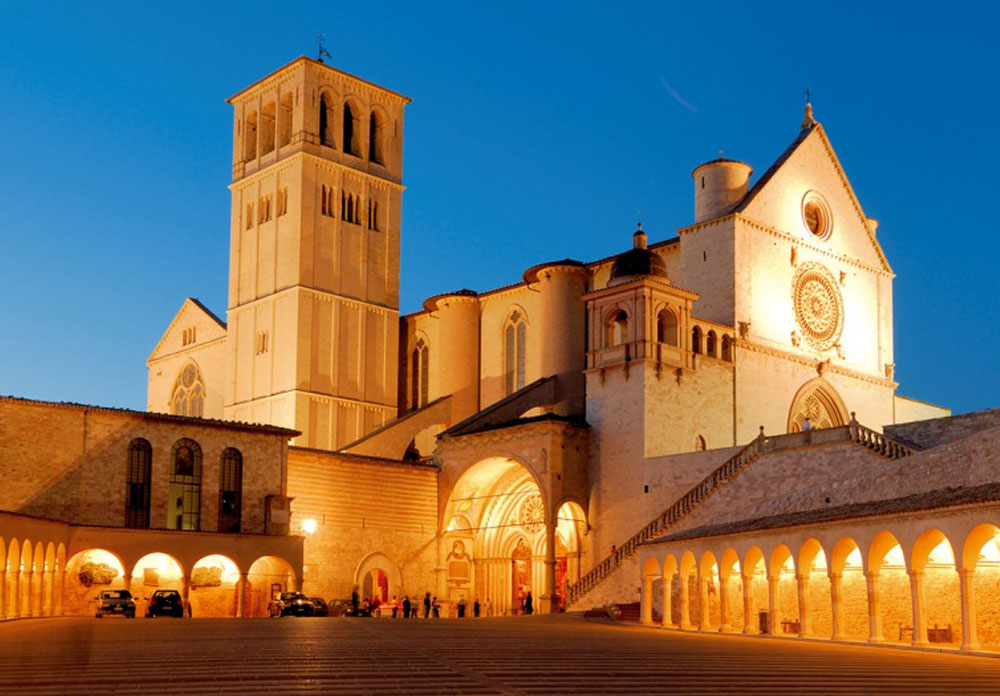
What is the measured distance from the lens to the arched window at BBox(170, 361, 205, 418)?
67.9 m

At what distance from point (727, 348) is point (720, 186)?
246 inches

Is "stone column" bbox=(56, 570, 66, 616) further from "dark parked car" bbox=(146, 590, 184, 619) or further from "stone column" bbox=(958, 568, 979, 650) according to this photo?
"stone column" bbox=(958, 568, 979, 650)

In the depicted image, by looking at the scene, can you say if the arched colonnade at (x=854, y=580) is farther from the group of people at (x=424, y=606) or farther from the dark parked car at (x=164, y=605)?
the dark parked car at (x=164, y=605)

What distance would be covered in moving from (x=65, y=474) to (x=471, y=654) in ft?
78.0

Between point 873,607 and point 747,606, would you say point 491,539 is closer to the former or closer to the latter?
point 747,606

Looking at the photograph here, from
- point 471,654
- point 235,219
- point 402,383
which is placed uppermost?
point 235,219

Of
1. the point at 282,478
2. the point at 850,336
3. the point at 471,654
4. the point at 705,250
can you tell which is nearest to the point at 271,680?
→ the point at 471,654

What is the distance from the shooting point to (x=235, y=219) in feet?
208

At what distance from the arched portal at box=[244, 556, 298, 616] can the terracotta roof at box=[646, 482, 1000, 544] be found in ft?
49.0

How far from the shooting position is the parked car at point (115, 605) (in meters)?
37.3

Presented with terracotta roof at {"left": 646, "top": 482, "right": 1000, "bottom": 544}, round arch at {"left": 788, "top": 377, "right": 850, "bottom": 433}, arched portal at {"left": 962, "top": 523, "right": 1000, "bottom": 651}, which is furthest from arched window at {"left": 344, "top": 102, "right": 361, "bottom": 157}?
arched portal at {"left": 962, "top": 523, "right": 1000, "bottom": 651}

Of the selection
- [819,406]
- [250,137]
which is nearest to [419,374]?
[250,137]

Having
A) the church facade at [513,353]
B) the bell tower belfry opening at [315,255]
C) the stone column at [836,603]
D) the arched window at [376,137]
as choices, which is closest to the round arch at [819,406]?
the church facade at [513,353]

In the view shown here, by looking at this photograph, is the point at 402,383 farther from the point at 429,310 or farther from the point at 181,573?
the point at 181,573
